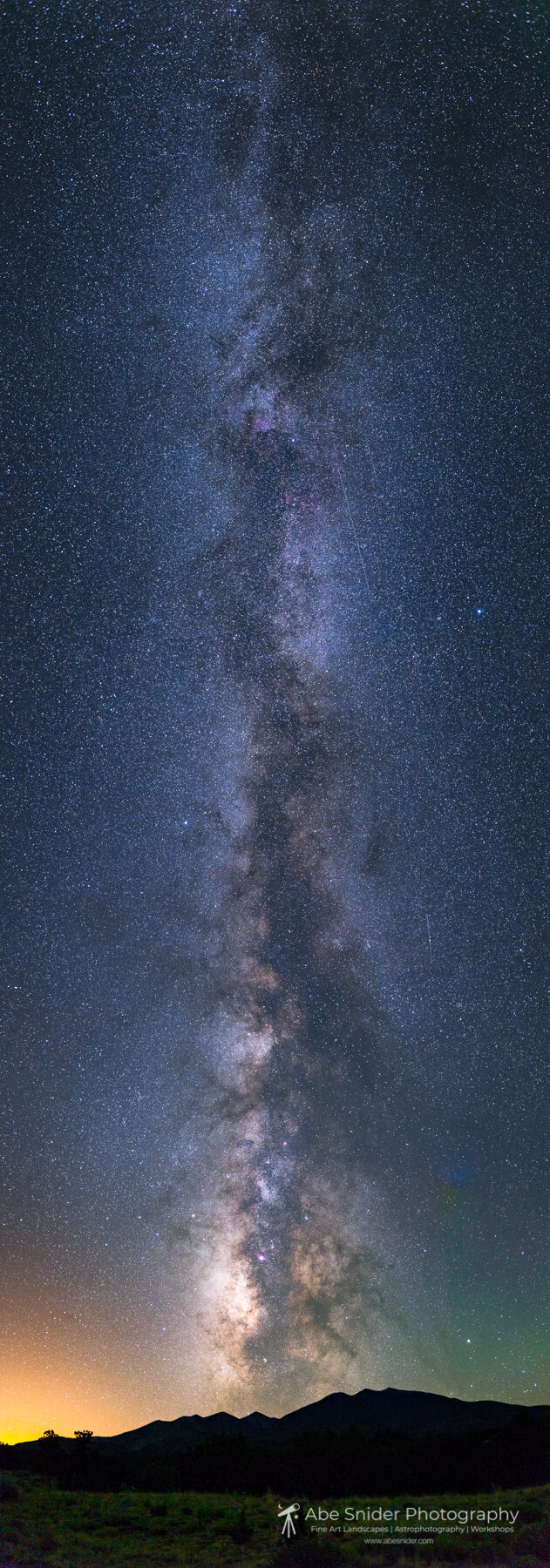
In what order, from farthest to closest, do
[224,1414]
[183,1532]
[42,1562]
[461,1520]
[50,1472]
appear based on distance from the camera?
[224,1414]
[50,1472]
[183,1532]
[461,1520]
[42,1562]

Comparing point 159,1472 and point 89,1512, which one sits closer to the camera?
point 89,1512

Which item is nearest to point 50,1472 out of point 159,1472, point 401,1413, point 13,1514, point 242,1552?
point 159,1472

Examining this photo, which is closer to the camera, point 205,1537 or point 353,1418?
point 205,1537

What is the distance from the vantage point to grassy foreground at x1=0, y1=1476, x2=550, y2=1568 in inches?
513

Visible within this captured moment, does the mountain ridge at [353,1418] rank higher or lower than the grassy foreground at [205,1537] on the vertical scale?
lower

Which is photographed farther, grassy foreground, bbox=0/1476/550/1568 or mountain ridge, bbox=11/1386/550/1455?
mountain ridge, bbox=11/1386/550/1455

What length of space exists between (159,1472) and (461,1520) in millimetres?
10977

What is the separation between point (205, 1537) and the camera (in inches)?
616

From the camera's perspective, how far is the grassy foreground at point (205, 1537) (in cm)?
1303

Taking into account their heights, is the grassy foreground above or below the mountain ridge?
above

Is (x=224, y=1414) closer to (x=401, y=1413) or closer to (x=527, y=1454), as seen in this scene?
(x=401, y=1413)

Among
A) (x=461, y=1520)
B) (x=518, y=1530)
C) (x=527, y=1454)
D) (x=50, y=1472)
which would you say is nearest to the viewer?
(x=518, y=1530)

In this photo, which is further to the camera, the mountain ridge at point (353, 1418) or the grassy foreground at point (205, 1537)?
the mountain ridge at point (353, 1418)

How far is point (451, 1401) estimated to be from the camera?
9156 centimetres
